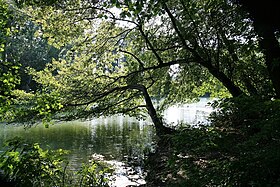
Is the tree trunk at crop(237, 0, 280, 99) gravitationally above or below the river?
above

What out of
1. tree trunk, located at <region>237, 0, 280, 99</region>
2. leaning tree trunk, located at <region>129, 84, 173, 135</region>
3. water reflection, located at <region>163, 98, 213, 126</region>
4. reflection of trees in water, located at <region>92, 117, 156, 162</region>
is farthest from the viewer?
water reflection, located at <region>163, 98, 213, 126</region>

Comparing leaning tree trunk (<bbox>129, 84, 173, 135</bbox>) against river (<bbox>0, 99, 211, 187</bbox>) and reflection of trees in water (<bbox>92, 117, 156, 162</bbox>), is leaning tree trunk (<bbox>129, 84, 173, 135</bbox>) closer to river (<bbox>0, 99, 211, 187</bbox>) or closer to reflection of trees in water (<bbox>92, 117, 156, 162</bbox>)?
river (<bbox>0, 99, 211, 187</bbox>)

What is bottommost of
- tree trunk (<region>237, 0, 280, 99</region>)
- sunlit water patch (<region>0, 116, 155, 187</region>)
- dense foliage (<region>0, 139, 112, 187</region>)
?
sunlit water patch (<region>0, 116, 155, 187</region>)

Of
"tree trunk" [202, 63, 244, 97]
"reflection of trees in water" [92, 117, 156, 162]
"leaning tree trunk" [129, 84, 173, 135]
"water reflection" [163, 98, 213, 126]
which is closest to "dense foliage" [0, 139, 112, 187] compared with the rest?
"tree trunk" [202, 63, 244, 97]

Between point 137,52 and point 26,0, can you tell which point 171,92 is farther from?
point 26,0

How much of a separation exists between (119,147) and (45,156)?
34.1 feet

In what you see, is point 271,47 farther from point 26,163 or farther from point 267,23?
point 26,163

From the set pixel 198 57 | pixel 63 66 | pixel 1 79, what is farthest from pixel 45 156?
pixel 63 66

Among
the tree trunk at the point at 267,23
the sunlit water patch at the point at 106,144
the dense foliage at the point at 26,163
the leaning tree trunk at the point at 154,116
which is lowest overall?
the sunlit water patch at the point at 106,144

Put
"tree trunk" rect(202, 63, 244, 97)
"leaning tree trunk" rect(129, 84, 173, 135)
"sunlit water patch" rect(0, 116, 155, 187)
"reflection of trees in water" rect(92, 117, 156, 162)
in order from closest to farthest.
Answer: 1. "tree trunk" rect(202, 63, 244, 97)
2. "sunlit water patch" rect(0, 116, 155, 187)
3. "leaning tree trunk" rect(129, 84, 173, 135)
4. "reflection of trees in water" rect(92, 117, 156, 162)

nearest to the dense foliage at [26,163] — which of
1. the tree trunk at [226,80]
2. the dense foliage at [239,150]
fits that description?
the dense foliage at [239,150]

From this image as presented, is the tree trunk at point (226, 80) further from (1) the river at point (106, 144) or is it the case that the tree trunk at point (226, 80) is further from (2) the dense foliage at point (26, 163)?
(2) the dense foliage at point (26, 163)

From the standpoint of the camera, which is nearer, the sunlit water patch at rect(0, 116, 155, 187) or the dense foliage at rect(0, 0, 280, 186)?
the dense foliage at rect(0, 0, 280, 186)

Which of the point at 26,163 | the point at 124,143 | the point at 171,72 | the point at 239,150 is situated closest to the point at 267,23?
the point at 239,150
